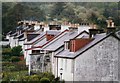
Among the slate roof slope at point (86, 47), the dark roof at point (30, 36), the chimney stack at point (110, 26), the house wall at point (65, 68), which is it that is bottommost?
the house wall at point (65, 68)

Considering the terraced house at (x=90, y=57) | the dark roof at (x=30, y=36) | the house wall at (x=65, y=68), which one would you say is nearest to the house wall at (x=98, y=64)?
the terraced house at (x=90, y=57)

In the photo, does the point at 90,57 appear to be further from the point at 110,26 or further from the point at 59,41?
the point at 59,41

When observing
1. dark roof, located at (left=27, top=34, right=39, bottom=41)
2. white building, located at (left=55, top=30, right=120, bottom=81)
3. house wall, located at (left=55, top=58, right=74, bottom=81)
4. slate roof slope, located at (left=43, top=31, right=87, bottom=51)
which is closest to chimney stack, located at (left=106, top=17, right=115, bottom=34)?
white building, located at (left=55, top=30, right=120, bottom=81)

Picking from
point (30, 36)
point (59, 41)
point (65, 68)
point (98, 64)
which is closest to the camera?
point (98, 64)

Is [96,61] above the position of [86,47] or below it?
below

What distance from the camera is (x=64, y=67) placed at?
10.1 m

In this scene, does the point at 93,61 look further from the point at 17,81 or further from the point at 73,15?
the point at 73,15

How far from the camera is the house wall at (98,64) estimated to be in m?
9.20

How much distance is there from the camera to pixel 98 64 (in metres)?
9.30

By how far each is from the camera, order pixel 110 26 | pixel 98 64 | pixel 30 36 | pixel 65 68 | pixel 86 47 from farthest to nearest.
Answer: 1. pixel 30 36
2. pixel 65 68
3. pixel 110 26
4. pixel 86 47
5. pixel 98 64

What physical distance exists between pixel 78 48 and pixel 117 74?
3.44 feet

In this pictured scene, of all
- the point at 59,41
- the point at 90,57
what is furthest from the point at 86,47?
the point at 59,41

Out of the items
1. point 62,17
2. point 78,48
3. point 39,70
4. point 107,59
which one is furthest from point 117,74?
point 62,17

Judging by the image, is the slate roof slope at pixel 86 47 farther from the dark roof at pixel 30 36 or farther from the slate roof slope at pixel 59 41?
the dark roof at pixel 30 36
